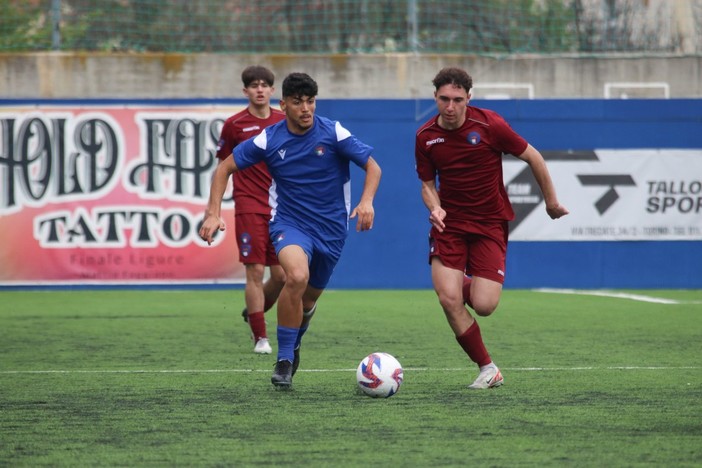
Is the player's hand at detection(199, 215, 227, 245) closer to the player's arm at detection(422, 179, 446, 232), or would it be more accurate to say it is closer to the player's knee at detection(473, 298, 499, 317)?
the player's arm at detection(422, 179, 446, 232)

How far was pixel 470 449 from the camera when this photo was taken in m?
5.43

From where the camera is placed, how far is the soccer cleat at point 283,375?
7301 millimetres

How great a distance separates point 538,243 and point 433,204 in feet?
27.6

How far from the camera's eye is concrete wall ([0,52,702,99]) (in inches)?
642

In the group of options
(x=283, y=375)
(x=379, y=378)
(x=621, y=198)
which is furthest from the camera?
(x=621, y=198)

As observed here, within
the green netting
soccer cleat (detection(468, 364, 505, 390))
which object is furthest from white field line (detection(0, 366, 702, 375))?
the green netting

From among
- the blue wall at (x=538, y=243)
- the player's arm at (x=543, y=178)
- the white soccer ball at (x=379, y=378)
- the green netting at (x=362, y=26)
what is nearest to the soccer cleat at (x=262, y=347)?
the white soccer ball at (x=379, y=378)

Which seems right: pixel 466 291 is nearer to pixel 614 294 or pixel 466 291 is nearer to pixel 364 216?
pixel 364 216

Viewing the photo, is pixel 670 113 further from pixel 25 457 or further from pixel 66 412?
pixel 25 457

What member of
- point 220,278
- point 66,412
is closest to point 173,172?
point 220,278

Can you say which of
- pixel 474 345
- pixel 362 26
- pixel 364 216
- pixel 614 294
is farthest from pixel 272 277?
pixel 362 26

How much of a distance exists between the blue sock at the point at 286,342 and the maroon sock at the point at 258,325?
2083mm

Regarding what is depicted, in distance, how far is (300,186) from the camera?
7719mm

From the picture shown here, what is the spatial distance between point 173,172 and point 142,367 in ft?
23.4
